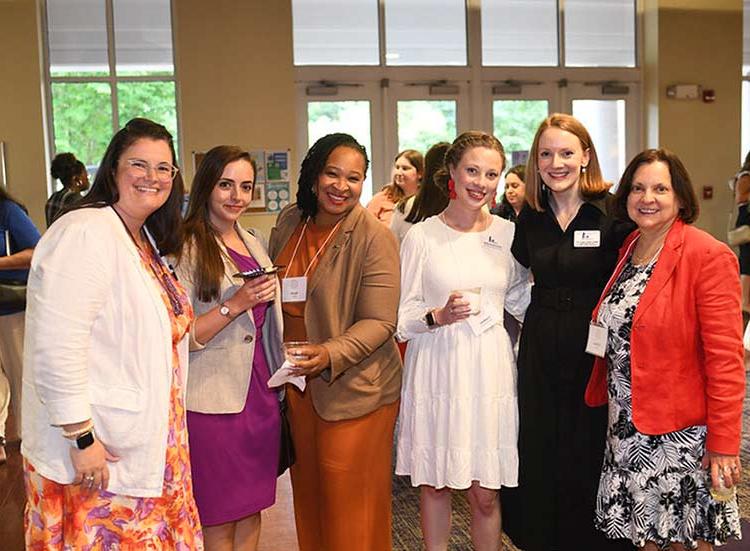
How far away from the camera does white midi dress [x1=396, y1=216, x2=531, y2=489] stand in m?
2.68

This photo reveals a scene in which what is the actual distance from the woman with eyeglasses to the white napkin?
37cm

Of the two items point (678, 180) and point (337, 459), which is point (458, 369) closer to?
point (337, 459)

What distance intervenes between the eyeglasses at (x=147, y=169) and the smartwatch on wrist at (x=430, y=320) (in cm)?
102

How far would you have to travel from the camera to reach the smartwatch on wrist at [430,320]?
8.76 feet

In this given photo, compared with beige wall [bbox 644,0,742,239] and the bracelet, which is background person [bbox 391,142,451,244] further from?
beige wall [bbox 644,0,742,239]

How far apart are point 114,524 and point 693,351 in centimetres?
168

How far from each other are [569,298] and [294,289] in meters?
0.92

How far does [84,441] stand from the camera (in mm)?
1832

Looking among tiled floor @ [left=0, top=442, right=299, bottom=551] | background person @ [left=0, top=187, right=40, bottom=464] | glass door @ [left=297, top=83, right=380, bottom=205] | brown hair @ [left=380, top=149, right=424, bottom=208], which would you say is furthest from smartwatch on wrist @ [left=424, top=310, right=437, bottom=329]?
glass door @ [left=297, top=83, right=380, bottom=205]

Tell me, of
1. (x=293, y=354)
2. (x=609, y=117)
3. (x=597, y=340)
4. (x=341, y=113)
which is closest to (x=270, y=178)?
(x=341, y=113)

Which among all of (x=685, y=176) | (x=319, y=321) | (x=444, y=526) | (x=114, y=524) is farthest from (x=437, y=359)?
(x=114, y=524)

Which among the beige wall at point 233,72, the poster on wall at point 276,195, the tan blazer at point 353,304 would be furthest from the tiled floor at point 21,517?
the poster on wall at point 276,195

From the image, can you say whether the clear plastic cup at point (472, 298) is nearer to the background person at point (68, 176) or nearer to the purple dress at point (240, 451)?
the purple dress at point (240, 451)

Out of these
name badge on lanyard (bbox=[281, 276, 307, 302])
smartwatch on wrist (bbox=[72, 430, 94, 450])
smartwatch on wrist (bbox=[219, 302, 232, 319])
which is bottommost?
smartwatch on wrist (bbox=[72, 430, 94, 450])
